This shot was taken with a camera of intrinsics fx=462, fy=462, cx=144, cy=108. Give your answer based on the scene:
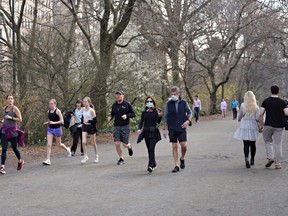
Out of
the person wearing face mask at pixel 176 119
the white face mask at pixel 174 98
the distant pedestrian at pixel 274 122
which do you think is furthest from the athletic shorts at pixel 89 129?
the distant pedestrian at pixel 274 122

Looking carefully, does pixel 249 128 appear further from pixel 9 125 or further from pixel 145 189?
pixel 9 125

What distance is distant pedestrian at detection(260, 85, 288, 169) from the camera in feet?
32.4

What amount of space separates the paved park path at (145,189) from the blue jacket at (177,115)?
3.15 ft

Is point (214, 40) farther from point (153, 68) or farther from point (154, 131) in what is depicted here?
point (154, 131)

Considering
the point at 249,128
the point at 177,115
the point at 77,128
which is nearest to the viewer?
the point at 177,115

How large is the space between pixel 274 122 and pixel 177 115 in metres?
2.09

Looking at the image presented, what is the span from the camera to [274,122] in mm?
9922

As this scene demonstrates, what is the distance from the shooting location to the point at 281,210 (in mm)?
6332

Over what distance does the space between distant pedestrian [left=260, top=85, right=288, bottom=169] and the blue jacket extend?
1682mm

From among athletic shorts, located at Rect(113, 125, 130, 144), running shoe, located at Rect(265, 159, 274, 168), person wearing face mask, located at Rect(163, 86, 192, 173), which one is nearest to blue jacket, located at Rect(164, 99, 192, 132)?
person wearing face mask, located at Rect(163, 86, 192, 173)

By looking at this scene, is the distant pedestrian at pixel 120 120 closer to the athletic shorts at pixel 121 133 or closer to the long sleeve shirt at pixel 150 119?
the athletic shorts at pixel 121 133

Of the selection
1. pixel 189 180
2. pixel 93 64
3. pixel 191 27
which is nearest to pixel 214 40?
pixel 191 27

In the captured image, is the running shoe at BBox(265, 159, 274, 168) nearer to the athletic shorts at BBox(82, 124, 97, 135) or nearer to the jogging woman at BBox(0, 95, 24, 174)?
the athletic shorts at BBox(82, 124, 97, 135)

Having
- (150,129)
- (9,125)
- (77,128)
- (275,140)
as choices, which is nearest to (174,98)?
(150,129)
